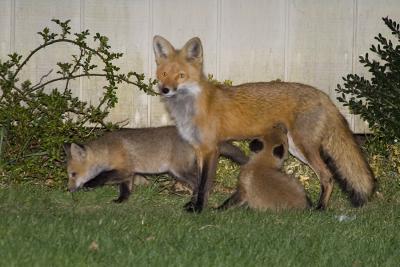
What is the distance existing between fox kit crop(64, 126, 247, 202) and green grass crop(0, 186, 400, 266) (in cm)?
58

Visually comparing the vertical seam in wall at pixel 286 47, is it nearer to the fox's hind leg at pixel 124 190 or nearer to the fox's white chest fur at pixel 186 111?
the fox's white chest fur at pixel 186 111

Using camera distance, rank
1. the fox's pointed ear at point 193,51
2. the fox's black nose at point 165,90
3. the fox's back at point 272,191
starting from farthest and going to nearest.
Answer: the fox's pointed ear at point 193,51 → the fox's black nose at point 165,90 → the fox's back at point 272,191

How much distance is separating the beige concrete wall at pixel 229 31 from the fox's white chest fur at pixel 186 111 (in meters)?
1.06

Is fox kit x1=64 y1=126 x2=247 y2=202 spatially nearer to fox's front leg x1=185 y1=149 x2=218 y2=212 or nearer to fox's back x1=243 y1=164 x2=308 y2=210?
fox's front leg x1=185 y1=149 x2=218 y2=212

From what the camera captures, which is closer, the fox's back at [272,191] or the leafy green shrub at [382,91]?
the fox's back at [272,191]

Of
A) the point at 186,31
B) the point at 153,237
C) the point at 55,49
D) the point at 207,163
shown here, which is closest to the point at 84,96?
the point at 55,49

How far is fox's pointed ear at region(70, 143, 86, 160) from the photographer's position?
27.8 ft

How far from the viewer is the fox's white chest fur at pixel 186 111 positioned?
7.81 metres

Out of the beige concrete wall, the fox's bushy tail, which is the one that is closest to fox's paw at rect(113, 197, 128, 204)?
the beige concrete wall

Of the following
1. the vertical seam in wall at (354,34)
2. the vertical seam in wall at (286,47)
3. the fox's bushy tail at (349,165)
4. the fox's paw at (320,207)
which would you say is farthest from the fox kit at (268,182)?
the vertical seam in wall at (354,34)

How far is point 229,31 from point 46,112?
6.22ft

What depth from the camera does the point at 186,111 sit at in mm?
7863

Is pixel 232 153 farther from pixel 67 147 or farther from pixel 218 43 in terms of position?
pixel 67 147

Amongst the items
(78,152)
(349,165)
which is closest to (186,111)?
(78,152)
